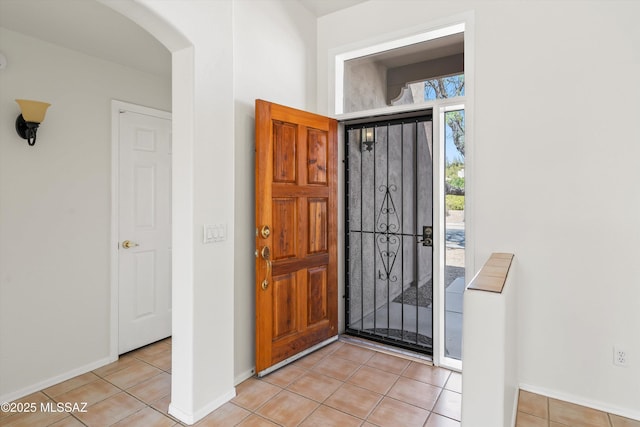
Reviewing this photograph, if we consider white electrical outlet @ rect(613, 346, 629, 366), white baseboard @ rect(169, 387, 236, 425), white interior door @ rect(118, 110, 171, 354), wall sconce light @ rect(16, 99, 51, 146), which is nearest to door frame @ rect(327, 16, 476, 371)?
white electrical outlet @ rect(613, 346, 629, 366)

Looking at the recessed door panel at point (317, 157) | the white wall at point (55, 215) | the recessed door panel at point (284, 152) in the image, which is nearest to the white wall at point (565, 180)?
the recessed door panel at point (317, 157)

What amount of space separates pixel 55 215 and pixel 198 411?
185 cm

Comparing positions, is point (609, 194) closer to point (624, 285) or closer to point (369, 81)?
point (624, 285)

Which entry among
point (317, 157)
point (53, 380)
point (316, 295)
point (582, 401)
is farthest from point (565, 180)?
point (53, 380)

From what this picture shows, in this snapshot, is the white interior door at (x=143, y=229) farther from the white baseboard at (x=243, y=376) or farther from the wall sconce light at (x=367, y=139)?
the wall sconce light at (x=367, y=139)

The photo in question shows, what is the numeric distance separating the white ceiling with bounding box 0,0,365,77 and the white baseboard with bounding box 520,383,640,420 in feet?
11.1

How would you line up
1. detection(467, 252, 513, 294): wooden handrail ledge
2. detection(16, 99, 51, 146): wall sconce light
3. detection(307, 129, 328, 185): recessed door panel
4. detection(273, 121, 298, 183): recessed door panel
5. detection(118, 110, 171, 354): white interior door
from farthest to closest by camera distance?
detection(118, 110, 171, 354): white interior door < detection(307, 129, 328, 185): recessed door panel < detection(273, 121, 298, 183): recessed door panel < detection(16, 99, 51, 146): wall sconce light < detection(467, 252, 513, 294): wooden handrail ledge

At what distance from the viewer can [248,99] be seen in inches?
105

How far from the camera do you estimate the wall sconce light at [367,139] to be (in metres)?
3.47

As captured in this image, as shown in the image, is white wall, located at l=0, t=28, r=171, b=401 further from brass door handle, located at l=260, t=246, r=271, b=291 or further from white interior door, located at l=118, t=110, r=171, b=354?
brass door handle, located at l=260, t=246, r=271, b=291

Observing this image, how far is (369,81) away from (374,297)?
7.32ft

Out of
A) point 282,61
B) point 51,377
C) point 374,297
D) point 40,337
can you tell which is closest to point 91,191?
point 40,337

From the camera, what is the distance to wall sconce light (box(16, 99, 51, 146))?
95.3 inches

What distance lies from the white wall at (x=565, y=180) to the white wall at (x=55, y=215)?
304 cm
